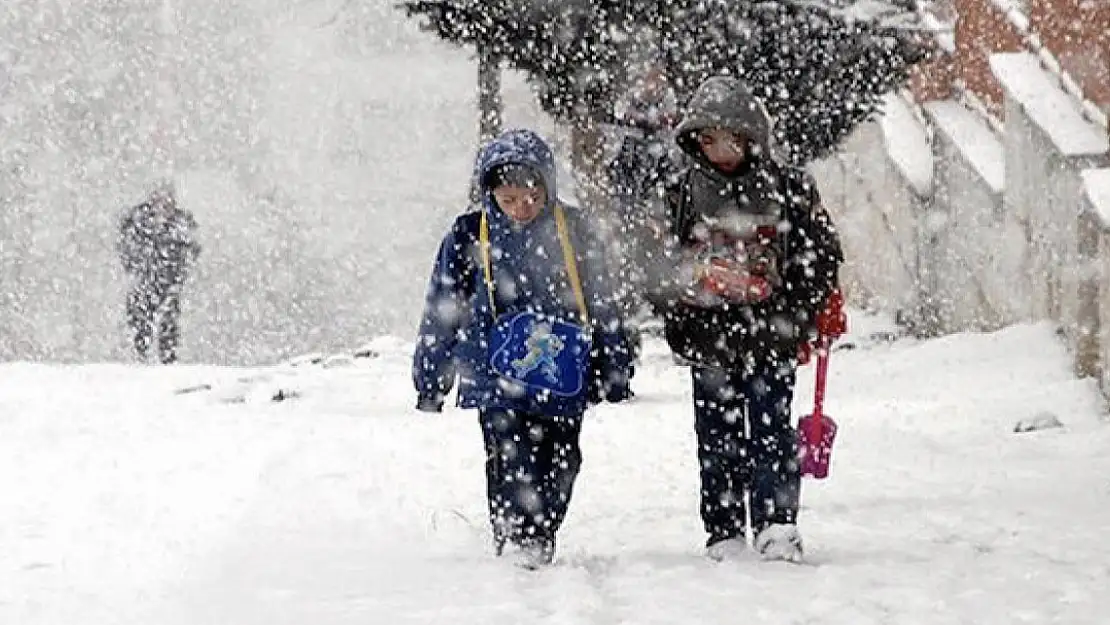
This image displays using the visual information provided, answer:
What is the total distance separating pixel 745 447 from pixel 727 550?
1.01 feet

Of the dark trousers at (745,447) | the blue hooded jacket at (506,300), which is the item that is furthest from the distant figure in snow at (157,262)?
the dark trousers at (745,447)

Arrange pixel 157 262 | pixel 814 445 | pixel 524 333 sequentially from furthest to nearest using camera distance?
pixel 157 262 → pixel 814 445 → pixel 524 333

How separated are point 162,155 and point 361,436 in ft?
98.1

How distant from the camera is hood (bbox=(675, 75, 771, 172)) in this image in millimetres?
5535

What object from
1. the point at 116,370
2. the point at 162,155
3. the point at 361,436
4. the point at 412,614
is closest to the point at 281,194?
the point at 162,155

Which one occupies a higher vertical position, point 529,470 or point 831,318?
point 831,318

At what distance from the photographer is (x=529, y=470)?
576cm

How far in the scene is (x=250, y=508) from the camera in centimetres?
733

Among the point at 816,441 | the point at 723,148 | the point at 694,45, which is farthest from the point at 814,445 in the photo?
the point at 694,45

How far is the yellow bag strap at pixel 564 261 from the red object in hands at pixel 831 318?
69cm

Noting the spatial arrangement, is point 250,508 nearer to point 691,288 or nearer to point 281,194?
point 691,288

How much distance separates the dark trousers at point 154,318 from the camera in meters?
16.1

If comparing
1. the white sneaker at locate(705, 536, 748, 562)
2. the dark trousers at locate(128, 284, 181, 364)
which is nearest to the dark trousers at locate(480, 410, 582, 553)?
the white sneaker at locate(705, 536, 748, 562)

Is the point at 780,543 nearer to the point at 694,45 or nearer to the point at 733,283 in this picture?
the point at 733,283
